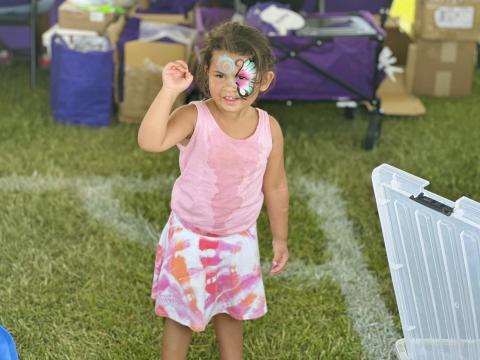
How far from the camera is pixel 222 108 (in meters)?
2.54

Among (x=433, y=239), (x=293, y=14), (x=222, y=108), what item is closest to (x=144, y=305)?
(x=222, y=108)

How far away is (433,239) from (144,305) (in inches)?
58.2

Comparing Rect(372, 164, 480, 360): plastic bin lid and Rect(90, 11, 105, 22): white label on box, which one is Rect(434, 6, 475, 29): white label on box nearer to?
Rect(90, 11, 105, 22): white label on box

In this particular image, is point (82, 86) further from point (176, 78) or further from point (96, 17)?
point (176, 78)

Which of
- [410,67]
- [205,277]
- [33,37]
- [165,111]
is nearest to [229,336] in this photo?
[205,277]

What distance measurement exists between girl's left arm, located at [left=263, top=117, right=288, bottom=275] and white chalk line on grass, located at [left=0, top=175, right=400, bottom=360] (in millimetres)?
643

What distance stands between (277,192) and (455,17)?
4.09 metres

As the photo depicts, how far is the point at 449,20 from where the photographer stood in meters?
6.36

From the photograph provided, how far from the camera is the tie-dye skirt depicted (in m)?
2.67

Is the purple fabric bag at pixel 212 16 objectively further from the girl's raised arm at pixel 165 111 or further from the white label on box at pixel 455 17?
the girl's raised arm at pixel 165 111

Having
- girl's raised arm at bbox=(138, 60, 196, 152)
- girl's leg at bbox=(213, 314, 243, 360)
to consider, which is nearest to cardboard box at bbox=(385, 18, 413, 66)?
girl's leg at bbox=(213, 314, 243, 360)

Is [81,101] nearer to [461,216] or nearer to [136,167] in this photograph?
[136,167]

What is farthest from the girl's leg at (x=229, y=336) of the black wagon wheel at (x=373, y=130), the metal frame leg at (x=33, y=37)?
the metal frame leg at (x=33, y=37)

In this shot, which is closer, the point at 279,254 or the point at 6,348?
the point at 6,348
